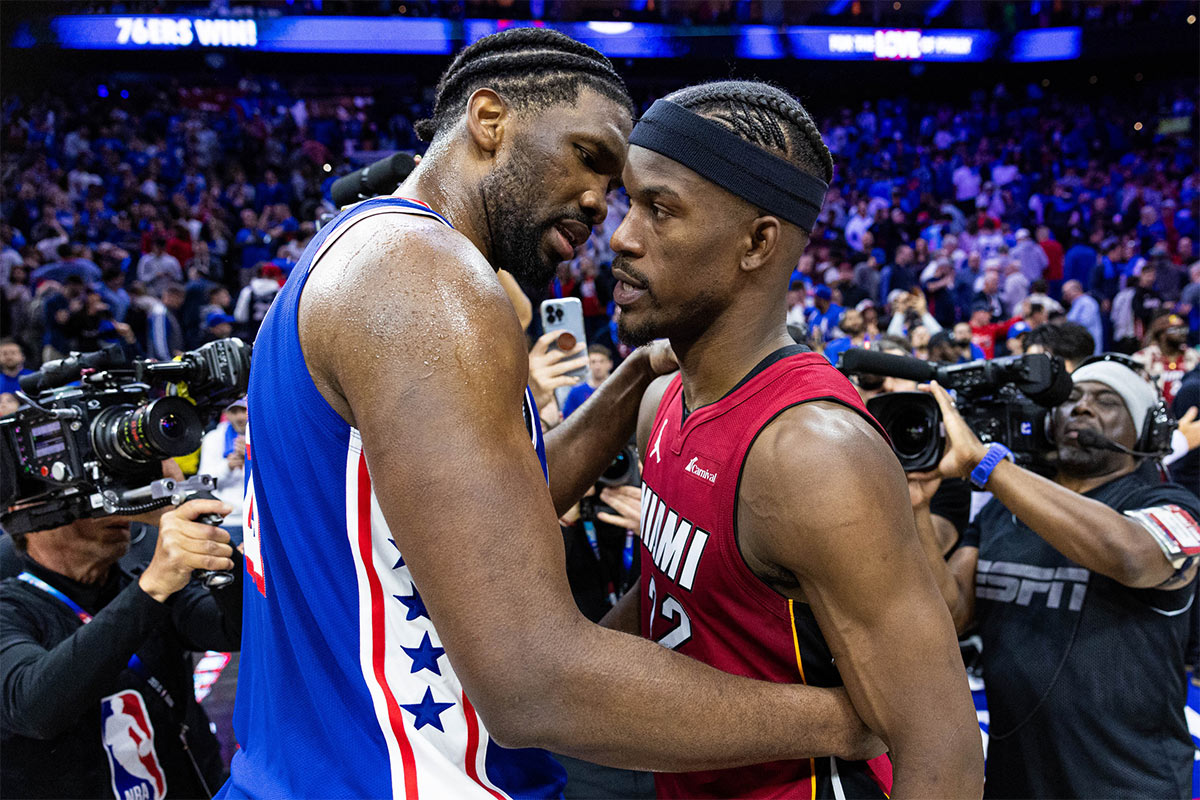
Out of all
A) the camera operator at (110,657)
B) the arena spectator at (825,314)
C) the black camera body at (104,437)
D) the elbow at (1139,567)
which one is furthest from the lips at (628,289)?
the arena spectator at (825,314)

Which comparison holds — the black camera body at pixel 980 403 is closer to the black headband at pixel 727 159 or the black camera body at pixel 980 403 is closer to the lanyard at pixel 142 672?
the black headband at pixel 727 159

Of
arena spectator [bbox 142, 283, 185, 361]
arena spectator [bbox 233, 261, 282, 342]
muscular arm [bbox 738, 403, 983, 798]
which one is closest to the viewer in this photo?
muscular arm [bbox 738, 403, 983, 798]

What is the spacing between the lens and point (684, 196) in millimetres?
1725

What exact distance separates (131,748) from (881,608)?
2045 mm

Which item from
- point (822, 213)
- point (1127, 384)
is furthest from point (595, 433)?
point (822, 213)

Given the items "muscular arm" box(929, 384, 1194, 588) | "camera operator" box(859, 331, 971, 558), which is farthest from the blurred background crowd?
"muscular arm" box(929, 384, 1194, 588)

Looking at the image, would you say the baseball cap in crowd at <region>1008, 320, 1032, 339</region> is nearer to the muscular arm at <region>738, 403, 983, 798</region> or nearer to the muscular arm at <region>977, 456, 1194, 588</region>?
the muscular arm at <region>977, 456, 1194, 588</region>

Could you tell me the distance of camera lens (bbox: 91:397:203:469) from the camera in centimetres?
238

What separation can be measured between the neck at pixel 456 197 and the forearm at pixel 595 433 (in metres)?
0.74

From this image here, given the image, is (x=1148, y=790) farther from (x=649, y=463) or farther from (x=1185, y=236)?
(x=1185, y=236)

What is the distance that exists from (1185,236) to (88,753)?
1740 centimetres

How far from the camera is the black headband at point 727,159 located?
170 cm

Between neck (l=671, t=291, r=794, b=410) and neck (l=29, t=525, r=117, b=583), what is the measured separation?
179cm

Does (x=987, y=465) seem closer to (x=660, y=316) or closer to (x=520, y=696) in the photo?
(x=660, y=316)
